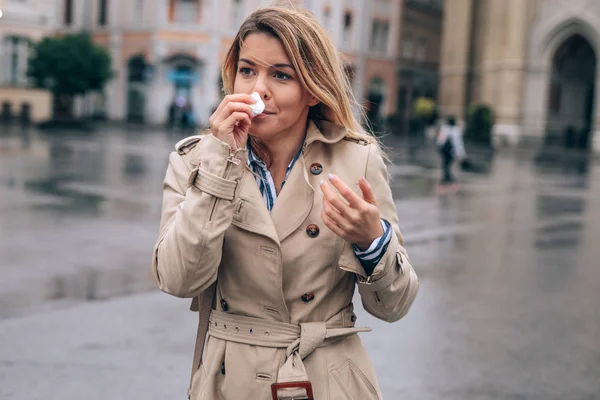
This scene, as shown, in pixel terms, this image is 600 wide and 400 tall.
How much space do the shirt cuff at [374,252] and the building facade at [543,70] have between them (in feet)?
131

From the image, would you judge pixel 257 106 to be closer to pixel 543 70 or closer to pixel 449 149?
pixel 449 149

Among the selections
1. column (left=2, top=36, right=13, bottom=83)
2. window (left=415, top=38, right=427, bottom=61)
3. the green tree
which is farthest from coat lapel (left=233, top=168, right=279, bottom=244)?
window (left=415, top=38, right=427, bottom=61)

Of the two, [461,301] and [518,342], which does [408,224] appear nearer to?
[461,301]

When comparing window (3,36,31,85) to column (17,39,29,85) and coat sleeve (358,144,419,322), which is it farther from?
coat sleeve (358,144,419,322)

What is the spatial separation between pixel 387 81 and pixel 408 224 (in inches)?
1883

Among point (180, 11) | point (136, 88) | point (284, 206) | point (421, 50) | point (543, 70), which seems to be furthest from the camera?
point (421, 50)

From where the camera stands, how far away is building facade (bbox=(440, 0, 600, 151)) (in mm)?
40156

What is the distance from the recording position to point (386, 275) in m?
2.24

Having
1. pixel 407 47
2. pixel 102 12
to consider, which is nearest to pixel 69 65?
pixel 102 12

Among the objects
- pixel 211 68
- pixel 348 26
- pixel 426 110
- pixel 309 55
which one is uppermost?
pixel 348 26

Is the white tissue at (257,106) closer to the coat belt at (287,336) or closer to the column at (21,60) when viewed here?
the coat belt at (287,336)

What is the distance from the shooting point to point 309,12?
2412 millimetres

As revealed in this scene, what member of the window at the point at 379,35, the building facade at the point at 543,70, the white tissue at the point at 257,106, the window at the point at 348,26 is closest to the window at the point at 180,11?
the window at the point at 348,26

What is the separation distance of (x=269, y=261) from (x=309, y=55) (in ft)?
1.95
